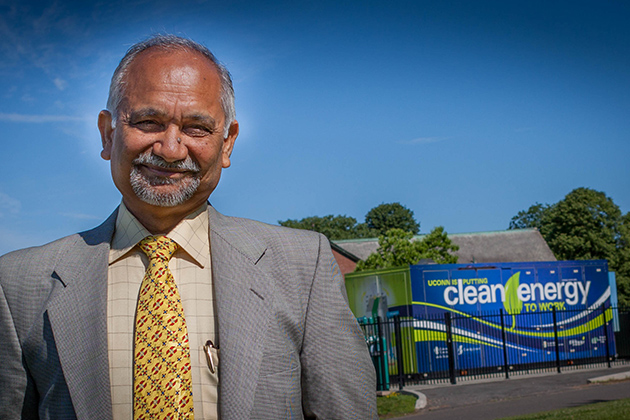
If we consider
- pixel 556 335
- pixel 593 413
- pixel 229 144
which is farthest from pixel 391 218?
pixel 229 144

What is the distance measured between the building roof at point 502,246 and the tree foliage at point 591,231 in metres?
4.88

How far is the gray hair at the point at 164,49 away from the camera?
2188 millimetres

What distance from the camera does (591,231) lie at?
4800cm

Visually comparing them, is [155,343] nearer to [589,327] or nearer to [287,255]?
[287,255]

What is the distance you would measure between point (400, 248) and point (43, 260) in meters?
29.4

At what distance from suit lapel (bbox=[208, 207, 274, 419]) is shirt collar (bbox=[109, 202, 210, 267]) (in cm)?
4

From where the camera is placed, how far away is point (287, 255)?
2.22 meters

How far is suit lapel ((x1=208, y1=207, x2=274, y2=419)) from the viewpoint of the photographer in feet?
6.40

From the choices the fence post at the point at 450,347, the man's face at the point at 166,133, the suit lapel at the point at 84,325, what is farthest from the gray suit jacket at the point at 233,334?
the fence post at the point at 450,347

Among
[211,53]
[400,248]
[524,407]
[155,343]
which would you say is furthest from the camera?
[400,248]

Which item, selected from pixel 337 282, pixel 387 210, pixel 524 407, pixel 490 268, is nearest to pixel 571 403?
pixel 524 407

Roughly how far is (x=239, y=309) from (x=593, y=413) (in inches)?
380

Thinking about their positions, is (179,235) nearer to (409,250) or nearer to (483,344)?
(483,344)

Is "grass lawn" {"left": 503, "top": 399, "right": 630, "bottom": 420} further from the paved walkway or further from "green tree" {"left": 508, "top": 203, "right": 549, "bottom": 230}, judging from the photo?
"green tree" {"left": 508, "top": 203, "right": 549, "bottom": 230}
